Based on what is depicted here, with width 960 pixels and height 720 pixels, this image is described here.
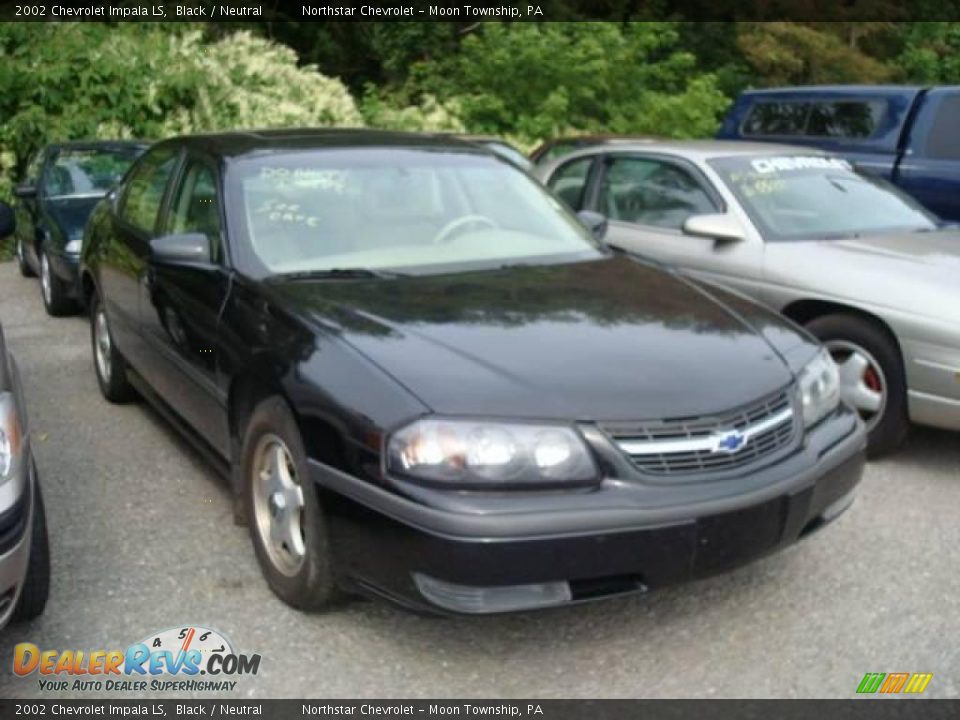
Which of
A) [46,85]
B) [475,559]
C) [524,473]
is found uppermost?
[524,473]

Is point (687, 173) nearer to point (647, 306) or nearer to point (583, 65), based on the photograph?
point (647, 306)

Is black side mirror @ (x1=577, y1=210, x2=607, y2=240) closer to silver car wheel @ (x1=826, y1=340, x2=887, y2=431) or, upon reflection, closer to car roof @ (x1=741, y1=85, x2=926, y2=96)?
silver car wheel @ (x1=826, y1=340, x2=887, y2=431)

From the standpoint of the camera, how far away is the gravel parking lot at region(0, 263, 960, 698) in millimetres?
3018

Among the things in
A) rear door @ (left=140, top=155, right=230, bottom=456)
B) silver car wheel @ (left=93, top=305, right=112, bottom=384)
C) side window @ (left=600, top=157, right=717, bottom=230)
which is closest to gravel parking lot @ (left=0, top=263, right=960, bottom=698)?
rear door @ (left=140, top=155, right=230, bottom=456)

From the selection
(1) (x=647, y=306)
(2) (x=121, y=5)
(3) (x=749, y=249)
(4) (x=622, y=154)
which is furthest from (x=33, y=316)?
(2) (x=121, y=5)

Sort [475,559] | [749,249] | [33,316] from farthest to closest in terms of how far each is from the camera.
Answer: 1. [33,316]
2. [749,249]
3. [475,559]

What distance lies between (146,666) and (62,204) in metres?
6.48

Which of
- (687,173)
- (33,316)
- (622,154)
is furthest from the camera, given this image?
(33,316)

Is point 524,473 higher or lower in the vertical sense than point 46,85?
higher

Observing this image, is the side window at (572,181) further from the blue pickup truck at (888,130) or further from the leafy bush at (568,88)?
the leafy bush at (568,88)

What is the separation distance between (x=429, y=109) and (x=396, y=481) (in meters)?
13.9

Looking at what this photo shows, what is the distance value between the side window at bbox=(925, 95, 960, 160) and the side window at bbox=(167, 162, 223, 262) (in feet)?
19.7

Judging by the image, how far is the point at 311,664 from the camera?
3.09 meters
